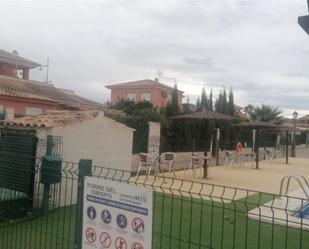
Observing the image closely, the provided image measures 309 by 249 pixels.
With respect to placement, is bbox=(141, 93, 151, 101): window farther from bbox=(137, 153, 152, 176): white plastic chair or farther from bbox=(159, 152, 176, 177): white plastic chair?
bbox=(137, 153, 152, 176): white plastic chair

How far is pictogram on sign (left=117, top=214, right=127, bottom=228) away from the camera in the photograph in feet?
10.8

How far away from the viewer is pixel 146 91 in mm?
55000

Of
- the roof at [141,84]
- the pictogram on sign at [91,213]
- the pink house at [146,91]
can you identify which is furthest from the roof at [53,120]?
the roof at [141,84]

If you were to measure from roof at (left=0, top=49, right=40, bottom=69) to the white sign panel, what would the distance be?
40.6 m

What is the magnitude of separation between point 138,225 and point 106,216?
358 millimetres

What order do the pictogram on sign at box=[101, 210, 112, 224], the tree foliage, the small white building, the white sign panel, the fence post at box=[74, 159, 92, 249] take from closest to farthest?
1. the white sign panel
2. the pictogram on sign at box=[101, 210, 112, 224]
3. the fence post at box=[74, 159, 92, 249]
4. the small white building
5. the tree foliage

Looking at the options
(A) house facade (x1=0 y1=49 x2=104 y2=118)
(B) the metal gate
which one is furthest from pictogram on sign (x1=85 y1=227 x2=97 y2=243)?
(A) house facade (x1=0 y1=49 x2=104 y2=118)

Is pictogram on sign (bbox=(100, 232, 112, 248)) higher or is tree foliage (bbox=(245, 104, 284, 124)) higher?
tree foliage (bbox=(245, 104, 284, 124))

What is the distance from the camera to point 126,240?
329 cm

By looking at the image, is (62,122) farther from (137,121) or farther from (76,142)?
(137,121)

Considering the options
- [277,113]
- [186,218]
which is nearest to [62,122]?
[186,218]

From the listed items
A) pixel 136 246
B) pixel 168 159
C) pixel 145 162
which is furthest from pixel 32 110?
pixel 136 246

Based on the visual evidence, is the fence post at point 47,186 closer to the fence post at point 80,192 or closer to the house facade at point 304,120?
the fence post at point 80,192

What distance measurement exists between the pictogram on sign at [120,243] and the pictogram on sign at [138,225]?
0.16 m
